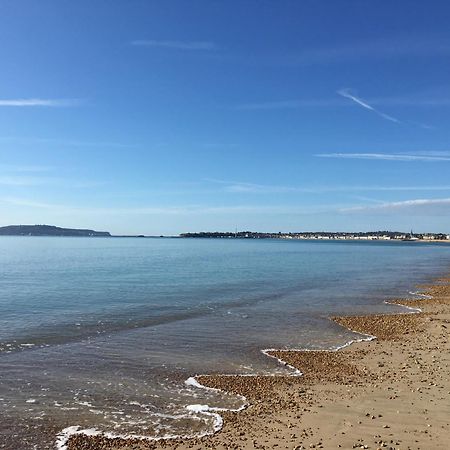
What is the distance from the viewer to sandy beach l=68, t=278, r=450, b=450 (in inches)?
390

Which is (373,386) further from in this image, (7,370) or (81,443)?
(7,370)

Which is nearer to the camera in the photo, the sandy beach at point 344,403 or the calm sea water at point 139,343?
the sandy beach at point 344,403

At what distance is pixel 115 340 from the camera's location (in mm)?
20234

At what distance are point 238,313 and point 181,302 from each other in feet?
18.4

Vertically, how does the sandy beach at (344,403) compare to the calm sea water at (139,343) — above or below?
above

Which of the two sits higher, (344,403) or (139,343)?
(344,403)

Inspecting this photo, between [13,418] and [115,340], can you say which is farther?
[115,340]

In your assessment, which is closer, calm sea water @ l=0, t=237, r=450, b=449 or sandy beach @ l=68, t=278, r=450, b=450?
sandy beach @ l=68, t=278, r=450, b=450

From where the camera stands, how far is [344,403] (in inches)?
475

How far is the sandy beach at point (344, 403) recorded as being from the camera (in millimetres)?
9898

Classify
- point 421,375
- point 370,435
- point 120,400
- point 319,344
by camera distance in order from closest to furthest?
1. point 370,435
2. point 120,400
3. point 421,375
4. point 319,344

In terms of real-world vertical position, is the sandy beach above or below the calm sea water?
above

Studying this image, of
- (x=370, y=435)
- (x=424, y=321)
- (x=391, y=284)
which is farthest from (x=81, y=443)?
(x=391, y=284)

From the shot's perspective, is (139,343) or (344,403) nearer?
(344,403)
